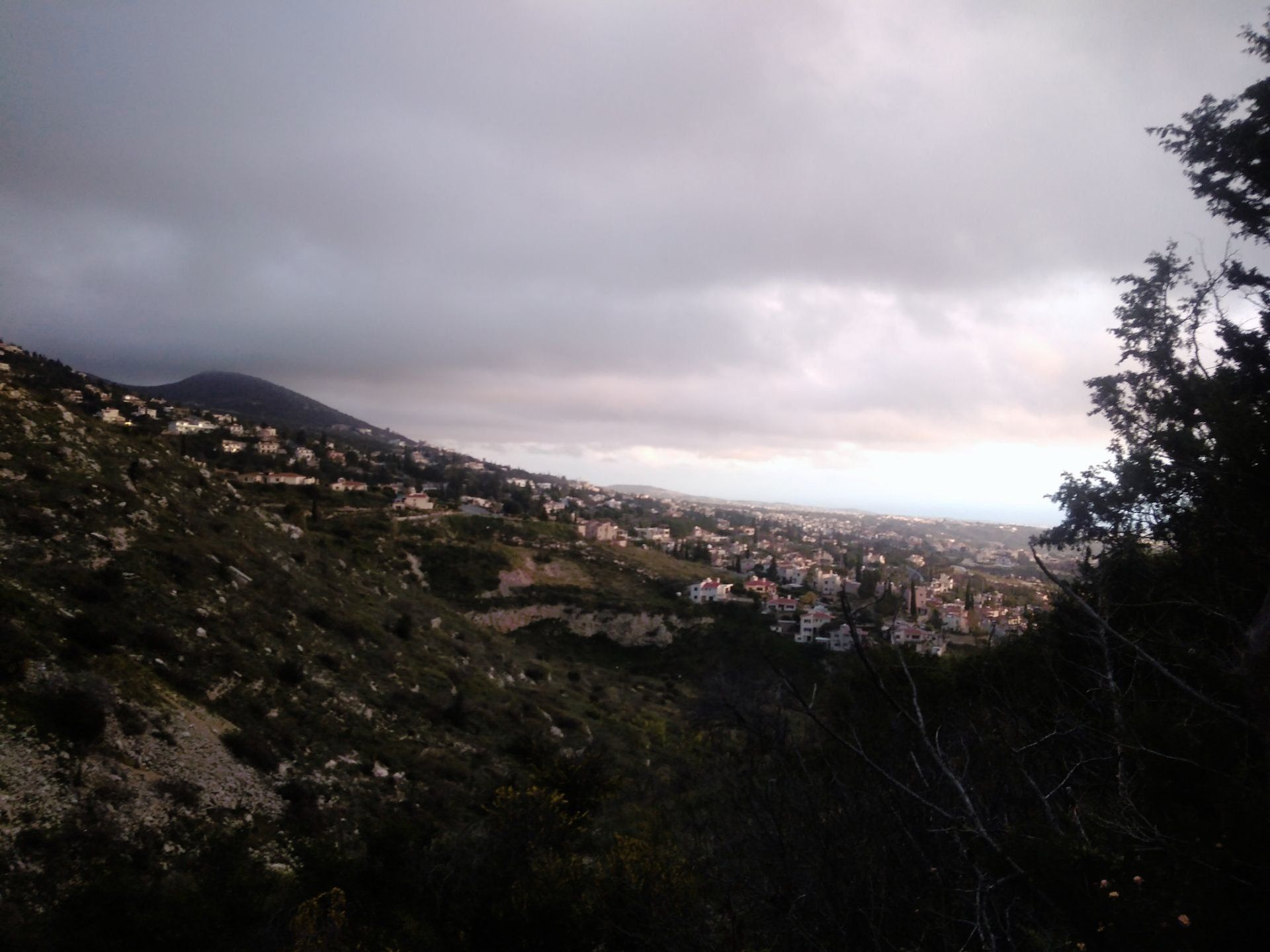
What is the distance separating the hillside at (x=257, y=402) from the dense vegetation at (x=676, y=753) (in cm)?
10417

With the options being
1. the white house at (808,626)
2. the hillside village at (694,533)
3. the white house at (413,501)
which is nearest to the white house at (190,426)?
the hillside village at (694,533)

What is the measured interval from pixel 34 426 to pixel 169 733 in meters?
13.6

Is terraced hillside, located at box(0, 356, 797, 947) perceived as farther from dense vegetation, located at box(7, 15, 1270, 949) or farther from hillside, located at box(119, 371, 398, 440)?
hillside, located at box(119, 371, 398, 440)

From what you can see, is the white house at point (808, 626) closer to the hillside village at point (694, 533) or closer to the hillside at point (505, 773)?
the hillside village at point (694, 533)

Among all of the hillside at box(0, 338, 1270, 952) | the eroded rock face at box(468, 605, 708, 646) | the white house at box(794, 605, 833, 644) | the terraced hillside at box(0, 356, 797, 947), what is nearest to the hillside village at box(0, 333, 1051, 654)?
the white house at box(794, 605, 833, 644)

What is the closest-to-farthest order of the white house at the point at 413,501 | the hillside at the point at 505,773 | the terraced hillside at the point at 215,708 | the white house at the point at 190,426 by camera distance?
the hillside at the point at 505,773
the terraced hillside at the point at 215,708
the white house at the point at 413,501
the white house at the point at 190,426

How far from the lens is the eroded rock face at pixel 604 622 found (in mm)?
37219

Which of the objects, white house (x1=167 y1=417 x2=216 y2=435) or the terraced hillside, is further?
white house (x1=167 y1=417 x2=216 y2=435)

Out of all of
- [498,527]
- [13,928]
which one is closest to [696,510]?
[498,527]

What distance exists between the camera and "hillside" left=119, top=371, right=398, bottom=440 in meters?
117

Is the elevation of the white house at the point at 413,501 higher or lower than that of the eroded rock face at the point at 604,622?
higher

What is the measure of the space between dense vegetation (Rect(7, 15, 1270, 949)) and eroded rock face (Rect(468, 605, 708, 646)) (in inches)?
656

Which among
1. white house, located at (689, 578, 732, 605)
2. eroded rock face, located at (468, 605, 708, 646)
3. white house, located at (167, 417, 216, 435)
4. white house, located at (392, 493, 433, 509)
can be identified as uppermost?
white house, located at (167, 417, 216, 435)

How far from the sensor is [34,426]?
1680 centimetres
